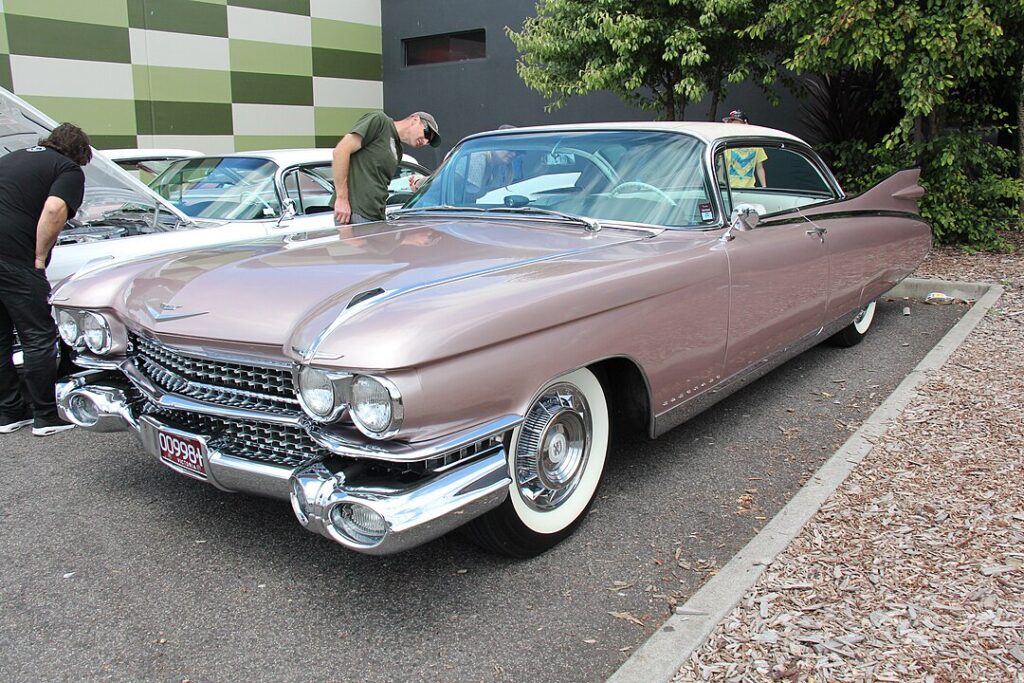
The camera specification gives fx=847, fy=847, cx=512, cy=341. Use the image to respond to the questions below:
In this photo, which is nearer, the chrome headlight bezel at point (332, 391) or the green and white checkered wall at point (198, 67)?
the chrome headlight bezel at point (332, 391)

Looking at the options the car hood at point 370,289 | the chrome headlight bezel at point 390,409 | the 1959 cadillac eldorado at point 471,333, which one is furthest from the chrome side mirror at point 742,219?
the chrome headlight bezel at point 390,409

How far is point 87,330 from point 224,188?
346 cm

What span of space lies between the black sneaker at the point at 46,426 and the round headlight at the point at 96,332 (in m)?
1.33

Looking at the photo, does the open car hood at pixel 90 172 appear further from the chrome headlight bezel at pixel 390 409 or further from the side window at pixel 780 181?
the chrome headlight bezel at pixel 390 409

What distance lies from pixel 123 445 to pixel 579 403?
95.1 inches

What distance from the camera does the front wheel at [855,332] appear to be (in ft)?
18.9

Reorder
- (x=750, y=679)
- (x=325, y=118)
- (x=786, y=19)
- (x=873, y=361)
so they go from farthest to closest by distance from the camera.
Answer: (x=325, y=118) → (x=786, y=19) → (x=873, y=361) → (x=750, y=679)

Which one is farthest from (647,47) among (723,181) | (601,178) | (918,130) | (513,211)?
(513,211)

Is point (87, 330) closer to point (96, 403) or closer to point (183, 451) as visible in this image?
point (96, 403)

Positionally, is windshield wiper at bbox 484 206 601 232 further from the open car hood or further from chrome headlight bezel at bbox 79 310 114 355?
the open car hood

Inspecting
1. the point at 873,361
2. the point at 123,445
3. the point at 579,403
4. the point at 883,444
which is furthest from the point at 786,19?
the point at 123,445

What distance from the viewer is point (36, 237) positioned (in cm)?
420

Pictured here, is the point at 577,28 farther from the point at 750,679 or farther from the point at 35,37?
the point at 750,679

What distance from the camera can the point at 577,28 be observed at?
973cm
